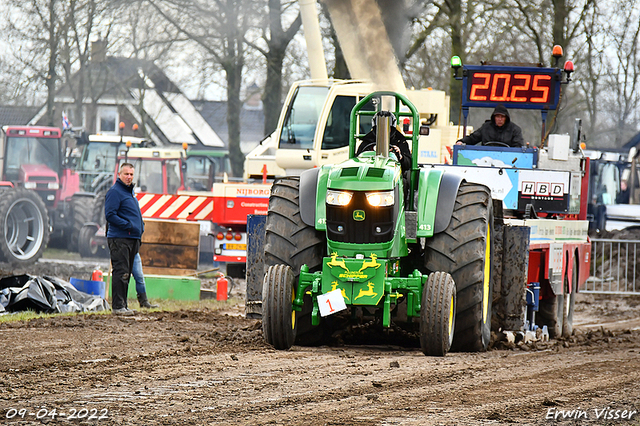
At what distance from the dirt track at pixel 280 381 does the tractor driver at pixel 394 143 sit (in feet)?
5.31

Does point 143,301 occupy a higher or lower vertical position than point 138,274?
lower

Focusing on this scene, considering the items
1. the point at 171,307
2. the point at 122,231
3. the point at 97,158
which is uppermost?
the point at 97,158

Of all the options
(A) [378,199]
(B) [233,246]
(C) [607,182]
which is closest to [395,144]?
(A) [378,199]

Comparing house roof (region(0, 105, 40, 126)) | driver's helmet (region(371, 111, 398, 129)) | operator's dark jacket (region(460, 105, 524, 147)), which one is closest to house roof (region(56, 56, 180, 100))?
house roof (region(0, 105, 40, 126))

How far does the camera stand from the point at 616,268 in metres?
19.3

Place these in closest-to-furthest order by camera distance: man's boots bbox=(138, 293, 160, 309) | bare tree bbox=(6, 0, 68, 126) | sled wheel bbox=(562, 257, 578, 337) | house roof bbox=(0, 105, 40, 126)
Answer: sled wheel bbox=(562, 257, 578, 337), man's boots bbox=(138, 293, 160, 309), bare tree bbox=(6, 0, 68, 126), house roof bbox=(0, 105, 40, 126)

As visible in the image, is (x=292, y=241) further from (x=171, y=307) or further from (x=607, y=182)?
(x=607, y=182)

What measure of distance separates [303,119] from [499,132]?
5020 mm

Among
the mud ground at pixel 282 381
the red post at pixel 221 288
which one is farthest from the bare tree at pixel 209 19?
the mud ground at pixel 282 381

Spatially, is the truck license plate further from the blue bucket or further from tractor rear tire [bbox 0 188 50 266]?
tractor rear tire [bbox 0 188 50 266]

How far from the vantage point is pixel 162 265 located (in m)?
15.1

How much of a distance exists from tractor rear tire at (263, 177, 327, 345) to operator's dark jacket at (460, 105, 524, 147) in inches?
180

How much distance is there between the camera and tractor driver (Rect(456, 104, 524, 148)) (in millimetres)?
11641

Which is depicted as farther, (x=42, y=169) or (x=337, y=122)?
(x=42, y=169)
